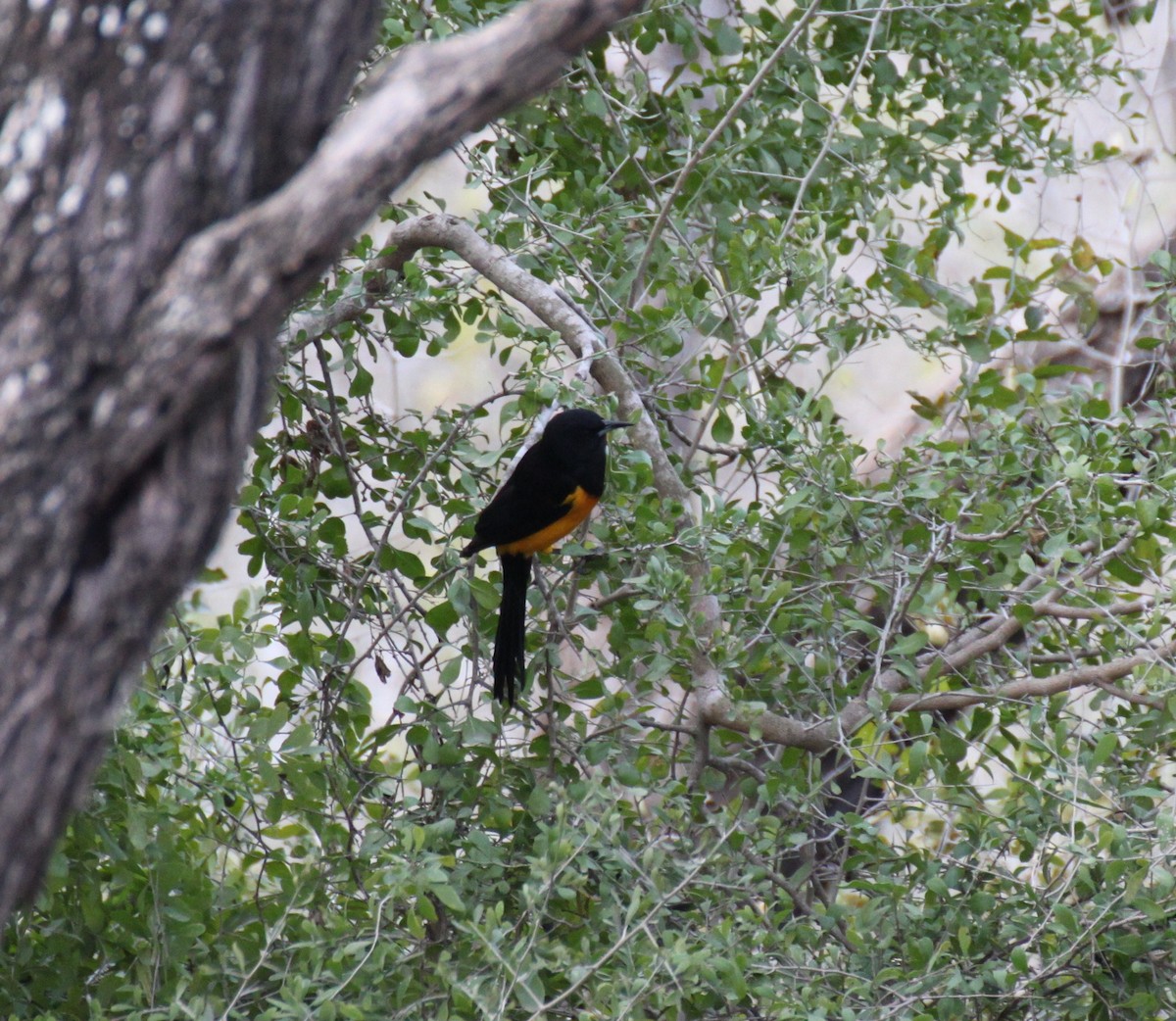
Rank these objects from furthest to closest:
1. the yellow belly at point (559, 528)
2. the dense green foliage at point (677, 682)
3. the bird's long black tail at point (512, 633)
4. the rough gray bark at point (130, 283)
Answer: the yellow belly at point (559, 528) < the bird's long black tail at point (512, 633) < the dense green foliage at point (677, 682) < the rough gray bark at point (130, 283)

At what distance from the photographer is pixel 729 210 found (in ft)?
12.3

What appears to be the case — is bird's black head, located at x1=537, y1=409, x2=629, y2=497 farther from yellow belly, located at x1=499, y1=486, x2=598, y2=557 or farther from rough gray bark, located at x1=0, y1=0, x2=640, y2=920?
rough gray bark, located at x1=0, y1=0, x2=640, y2=920

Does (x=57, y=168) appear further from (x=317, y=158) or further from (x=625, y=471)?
(x=625, y=471)

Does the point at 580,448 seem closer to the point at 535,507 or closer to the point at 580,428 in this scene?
the point at 580,428

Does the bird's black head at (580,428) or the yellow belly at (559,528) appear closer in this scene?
the bird's black head at (580,428)

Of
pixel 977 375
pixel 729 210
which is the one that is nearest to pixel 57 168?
pixel 729 210

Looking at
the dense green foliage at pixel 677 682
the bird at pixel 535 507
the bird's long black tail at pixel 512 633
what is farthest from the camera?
the bird at pixel 535 507

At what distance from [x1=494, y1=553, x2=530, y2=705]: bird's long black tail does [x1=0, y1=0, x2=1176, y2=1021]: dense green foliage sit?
0.05 m

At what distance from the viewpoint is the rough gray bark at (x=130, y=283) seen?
3.19 feet

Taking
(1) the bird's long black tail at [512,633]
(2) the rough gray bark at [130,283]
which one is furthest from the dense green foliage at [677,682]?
(2) the rough gray bark at [130,283]

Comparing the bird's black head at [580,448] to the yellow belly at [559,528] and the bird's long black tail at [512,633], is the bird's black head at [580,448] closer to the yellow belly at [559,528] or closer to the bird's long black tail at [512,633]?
the yellow belly at [559,528]

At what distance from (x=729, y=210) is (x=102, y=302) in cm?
295

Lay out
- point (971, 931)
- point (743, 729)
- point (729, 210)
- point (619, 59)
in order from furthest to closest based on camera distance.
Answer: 1. point (619, 59)
2. point (729, 210)
3. point (743, 729)
4. point (971, 931)

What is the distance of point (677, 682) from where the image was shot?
10.7 ft
